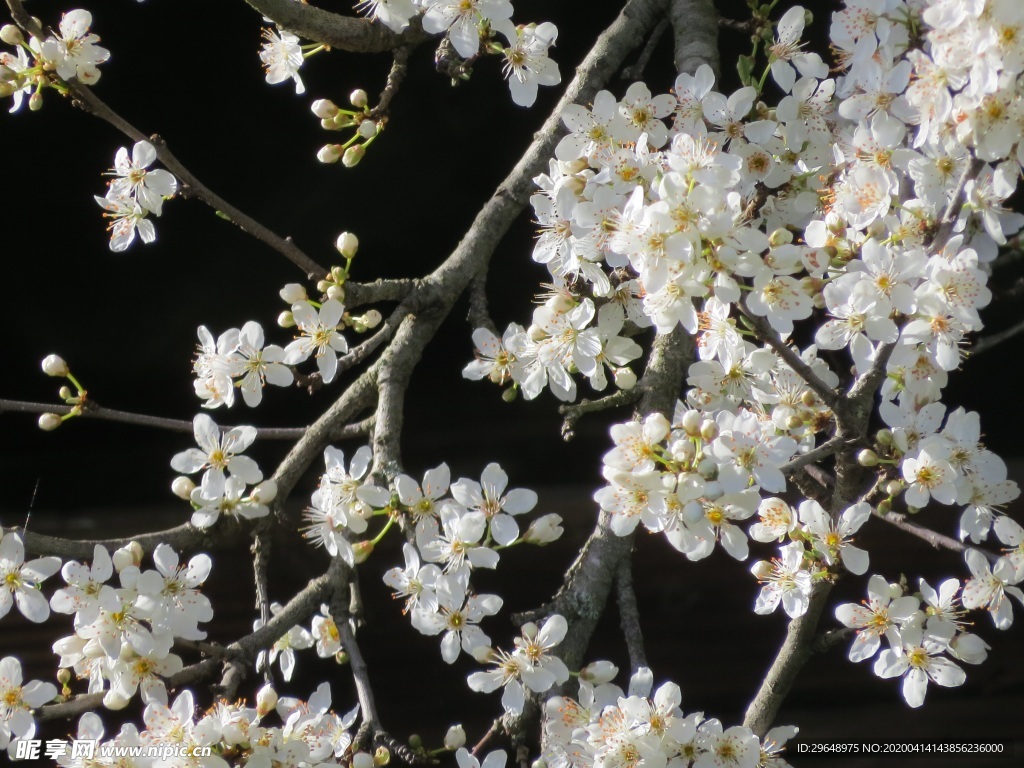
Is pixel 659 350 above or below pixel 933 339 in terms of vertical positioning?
above

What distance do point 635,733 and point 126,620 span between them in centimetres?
51

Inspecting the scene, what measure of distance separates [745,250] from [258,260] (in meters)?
1.30

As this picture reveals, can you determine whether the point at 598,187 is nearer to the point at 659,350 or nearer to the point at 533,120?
the point at 659,350

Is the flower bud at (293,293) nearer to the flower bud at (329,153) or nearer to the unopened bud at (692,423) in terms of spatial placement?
the flower bud at (329,153)

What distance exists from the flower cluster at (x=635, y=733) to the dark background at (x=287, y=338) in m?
0.86

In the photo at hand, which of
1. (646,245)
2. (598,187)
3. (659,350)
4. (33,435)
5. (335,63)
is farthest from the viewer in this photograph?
(33,435)

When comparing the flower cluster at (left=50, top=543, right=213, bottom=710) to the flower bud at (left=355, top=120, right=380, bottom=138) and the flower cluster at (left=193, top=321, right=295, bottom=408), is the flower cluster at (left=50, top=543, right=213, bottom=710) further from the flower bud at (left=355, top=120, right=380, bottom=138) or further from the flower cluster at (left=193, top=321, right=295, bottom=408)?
the flower bud at (left=355, top=120, right=380, bottom=138)

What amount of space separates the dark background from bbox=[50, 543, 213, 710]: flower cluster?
95cm

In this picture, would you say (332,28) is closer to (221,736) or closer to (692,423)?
(692,423)

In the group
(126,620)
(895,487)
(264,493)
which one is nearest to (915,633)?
(895,487)

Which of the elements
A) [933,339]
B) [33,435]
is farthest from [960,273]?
[33,435]

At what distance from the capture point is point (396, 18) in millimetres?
1027

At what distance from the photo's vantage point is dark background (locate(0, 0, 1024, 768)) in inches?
66.3

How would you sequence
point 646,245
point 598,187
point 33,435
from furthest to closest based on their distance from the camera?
point 33,435 → point 598,187 → point 646,245
